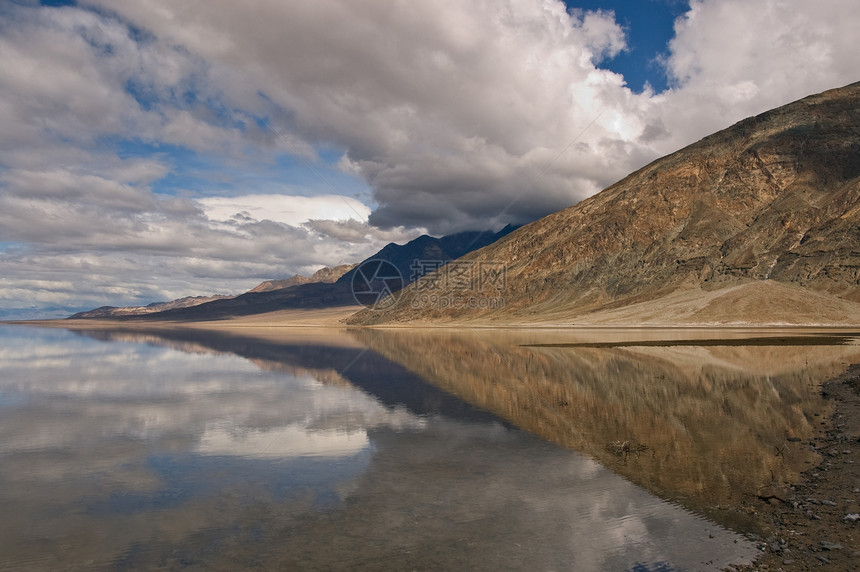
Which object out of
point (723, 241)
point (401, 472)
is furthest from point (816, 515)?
point (723, 241)

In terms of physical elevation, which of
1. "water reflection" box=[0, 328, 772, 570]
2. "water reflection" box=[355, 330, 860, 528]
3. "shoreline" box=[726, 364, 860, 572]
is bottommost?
"water reflection" box=[355, 330, 860, 528]

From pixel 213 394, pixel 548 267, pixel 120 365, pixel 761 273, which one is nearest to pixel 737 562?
pixel 213 394

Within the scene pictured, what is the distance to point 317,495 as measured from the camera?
1375 cm

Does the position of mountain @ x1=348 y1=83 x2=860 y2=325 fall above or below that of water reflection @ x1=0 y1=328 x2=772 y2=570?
above

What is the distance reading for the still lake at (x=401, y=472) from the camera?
34.7 feet

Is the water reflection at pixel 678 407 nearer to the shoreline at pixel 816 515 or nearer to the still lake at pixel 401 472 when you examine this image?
the still lake at pixel 401 472

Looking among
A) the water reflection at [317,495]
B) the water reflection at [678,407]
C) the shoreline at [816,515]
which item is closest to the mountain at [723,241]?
the water reflection at [678,407]

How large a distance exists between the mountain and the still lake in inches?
3958

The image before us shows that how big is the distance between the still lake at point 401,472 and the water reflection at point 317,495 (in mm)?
62

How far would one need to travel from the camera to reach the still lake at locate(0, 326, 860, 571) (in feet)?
34.7

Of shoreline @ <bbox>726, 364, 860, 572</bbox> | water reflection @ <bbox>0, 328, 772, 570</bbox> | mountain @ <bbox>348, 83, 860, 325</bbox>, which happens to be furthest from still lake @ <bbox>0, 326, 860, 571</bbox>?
mountain @ <bbox>348, 83, 860, 325</bbox>

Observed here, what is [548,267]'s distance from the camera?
18575cm

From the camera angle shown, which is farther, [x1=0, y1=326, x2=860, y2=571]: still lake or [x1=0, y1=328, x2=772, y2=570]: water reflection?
[x1=0, y1=326, x2=860, y2=571]: still lake

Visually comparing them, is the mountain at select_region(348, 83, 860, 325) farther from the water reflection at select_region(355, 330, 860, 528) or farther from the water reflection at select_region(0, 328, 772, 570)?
the water reflection at select_region(0, 328, 772, 570)
